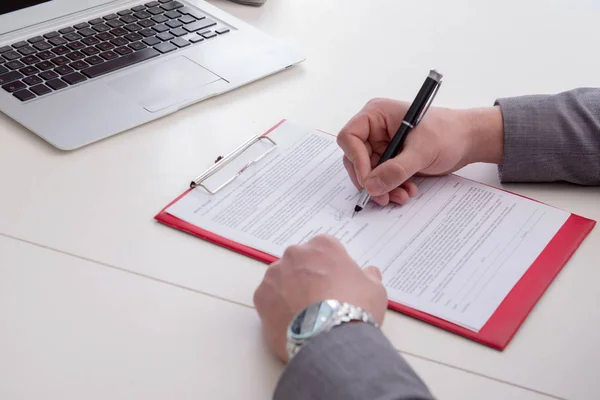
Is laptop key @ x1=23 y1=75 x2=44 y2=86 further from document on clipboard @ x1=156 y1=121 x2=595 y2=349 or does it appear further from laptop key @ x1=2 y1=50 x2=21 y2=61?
document on clipboard @ x1=156 y1=121 x2=595 y2=349

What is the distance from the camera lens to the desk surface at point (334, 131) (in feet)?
2.74

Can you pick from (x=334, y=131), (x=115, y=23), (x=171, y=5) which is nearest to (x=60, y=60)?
(x=115, y=23)

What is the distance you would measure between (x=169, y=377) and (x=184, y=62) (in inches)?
24.1

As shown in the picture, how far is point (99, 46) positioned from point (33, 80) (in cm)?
13

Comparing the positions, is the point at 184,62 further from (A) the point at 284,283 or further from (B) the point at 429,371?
(B) the point at 429,371

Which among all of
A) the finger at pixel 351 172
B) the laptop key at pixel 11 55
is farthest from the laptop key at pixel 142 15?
the finger at pixel 351 172

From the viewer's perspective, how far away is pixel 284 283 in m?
0.83

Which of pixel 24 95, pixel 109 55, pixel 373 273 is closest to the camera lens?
pixel 373 273

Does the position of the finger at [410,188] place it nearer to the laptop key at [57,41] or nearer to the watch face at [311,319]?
the watch face at [311,319]

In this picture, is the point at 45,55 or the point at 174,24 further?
the point at 174,24

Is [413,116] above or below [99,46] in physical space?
above

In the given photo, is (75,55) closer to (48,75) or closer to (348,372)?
(48,75)

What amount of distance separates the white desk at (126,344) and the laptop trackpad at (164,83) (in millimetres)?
346

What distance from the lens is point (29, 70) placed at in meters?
1.17
